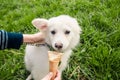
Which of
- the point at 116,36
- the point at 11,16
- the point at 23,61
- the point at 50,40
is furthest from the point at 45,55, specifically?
the point at 11,16

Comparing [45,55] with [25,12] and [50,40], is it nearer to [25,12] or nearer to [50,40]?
[50,40]

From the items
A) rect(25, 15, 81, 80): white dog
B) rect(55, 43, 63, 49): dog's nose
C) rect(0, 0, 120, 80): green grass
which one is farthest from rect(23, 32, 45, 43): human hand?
rect(0, 0, 120, 80): green grass

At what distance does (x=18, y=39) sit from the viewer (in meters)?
3.40

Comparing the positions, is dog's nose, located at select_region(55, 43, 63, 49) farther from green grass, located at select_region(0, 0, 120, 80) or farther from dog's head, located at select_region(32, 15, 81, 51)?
green grass, located at select_region(0, 0, 120, 80)

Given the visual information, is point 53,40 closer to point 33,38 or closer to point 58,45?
point 58,45

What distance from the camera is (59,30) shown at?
3275 millimetres

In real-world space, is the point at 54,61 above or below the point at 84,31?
below

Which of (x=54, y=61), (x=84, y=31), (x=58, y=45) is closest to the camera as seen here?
(x=54, y=61)

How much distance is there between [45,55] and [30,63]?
11.6 inches

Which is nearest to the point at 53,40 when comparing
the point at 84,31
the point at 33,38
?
the point at 33,38

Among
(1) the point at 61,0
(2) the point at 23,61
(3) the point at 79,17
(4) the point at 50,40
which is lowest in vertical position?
(2) the point at 23,61

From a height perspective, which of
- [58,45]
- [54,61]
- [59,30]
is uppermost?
[59,30]

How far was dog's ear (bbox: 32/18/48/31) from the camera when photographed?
3234mm

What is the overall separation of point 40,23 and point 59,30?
211 mm
